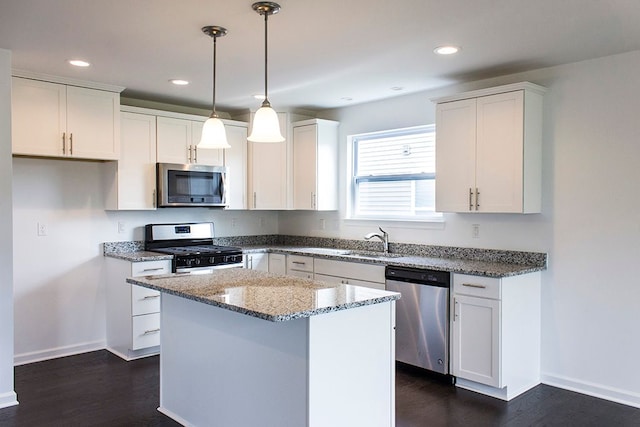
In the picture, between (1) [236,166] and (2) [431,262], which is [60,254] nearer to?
(1) [236,166]

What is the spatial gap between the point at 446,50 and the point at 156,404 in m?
3.01

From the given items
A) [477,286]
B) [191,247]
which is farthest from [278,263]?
[477,286]

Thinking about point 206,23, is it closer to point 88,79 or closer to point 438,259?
point 88,79

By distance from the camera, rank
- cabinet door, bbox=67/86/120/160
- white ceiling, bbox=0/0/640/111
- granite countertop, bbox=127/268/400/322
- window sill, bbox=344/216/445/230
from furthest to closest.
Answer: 1. window sill, bbox=344/216/445/230
2. cabinet door, bbox=67/86/120/160
3. white ceiling, bbox=0/0/640/111
4. granite countertop, bbox=127/268/400/322

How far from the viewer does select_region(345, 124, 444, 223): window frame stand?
4.63 meters

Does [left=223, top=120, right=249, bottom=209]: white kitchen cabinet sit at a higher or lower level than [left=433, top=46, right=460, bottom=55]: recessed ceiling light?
lower

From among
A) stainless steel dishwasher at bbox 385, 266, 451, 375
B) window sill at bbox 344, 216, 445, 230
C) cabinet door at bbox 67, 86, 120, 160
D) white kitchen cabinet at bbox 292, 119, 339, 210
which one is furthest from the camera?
white kitchen cabinet at bbox 292, 119, 339, 210

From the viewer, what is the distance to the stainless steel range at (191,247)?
182 inches

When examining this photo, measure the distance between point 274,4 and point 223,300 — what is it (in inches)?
58.3

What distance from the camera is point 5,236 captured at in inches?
132

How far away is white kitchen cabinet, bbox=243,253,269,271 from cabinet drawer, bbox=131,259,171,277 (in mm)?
854

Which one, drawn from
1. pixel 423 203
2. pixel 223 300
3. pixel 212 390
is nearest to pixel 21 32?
pixel 223 300

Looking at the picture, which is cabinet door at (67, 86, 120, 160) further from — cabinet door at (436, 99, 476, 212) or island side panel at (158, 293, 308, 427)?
cabinet door at (436, 99, 476, 212)

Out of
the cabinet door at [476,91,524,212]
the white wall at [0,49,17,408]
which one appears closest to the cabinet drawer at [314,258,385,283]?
the cabinet door at [476,91,524,212]
